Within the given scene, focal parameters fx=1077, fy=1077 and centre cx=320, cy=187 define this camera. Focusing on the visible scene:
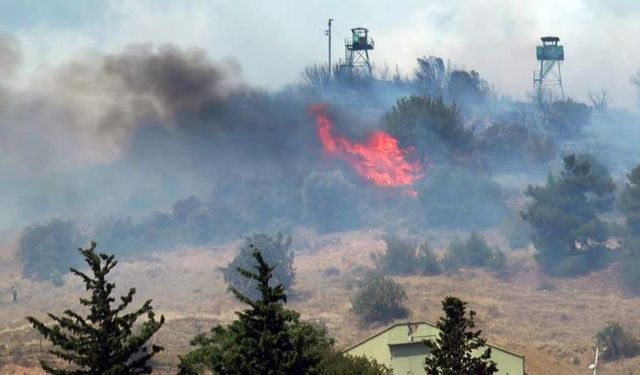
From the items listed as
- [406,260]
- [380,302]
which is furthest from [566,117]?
[380,302]

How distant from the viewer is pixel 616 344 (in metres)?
70.6

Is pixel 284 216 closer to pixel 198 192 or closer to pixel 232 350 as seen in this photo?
pixel 198 192

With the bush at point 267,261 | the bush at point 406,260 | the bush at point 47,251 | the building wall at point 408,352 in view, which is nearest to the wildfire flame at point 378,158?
the bush at point 406,260

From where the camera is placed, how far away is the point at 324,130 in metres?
136

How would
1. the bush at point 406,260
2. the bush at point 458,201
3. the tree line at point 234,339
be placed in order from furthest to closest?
the bush at point 458,201, the bush at point 406,260, the tree line at point 234,339

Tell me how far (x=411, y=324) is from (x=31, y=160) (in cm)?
10213

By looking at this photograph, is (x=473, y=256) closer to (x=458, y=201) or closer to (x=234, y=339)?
(x=458, y=201)

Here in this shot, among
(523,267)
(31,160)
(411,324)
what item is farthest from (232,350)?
(31,160)

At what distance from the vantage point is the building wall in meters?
54.0

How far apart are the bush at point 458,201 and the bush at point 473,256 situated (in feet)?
51.3

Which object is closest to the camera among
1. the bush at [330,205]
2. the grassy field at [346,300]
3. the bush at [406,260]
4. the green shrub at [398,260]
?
the grassy field at [346,300]

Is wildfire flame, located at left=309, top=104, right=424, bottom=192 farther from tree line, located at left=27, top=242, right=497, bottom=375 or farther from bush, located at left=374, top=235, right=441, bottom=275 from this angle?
tree line, located at left=27, top=242, right=497, bottom=375

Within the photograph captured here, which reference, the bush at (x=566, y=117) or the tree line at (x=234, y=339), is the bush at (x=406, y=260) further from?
the bush at (x=566, y=117)

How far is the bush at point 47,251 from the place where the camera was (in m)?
105
